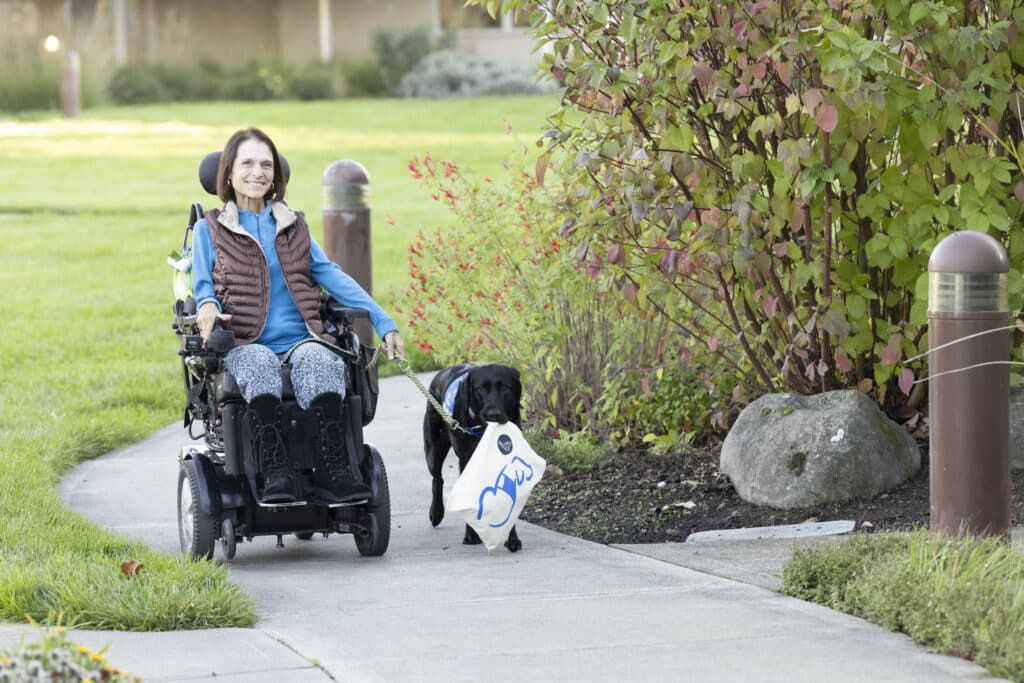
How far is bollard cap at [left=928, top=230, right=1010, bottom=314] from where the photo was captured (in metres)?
5.29

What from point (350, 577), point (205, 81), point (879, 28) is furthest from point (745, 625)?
point (205, 81)

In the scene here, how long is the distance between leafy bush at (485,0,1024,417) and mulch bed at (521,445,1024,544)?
1.81ft

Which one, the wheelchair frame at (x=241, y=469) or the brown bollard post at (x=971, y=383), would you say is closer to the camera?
the brown bollard post at (x=971, y=383)

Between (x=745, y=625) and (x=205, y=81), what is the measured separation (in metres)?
35.5

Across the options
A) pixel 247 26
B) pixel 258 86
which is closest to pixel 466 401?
pixel 258 86

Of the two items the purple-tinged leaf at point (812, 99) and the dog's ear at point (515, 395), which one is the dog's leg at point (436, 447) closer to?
the dog's ear at point (515, 395)

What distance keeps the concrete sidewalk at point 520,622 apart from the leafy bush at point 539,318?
1.40m

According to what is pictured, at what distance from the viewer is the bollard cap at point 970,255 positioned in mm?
5277

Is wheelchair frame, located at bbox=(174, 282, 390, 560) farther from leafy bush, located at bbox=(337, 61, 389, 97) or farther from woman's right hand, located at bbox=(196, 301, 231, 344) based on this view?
leafy bush, located at bbox=(337, 61, 389, 97)

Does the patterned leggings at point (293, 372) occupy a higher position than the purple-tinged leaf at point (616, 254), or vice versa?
the purple-tinged leaf at point (616, 254)

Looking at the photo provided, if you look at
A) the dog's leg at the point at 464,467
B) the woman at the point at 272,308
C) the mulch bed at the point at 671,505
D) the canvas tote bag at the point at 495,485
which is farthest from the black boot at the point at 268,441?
the mulch bed at the point at 671,505

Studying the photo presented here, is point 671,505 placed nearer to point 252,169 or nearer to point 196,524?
point 196,524

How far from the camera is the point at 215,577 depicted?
530 centimetres

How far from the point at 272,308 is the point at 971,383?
2.82 meters
